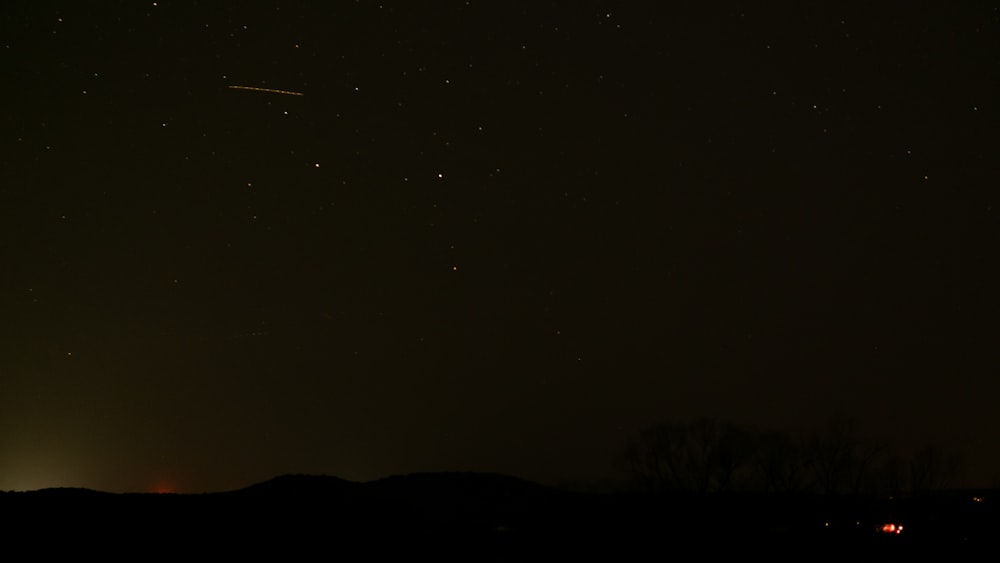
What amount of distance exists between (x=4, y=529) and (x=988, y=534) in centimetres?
2768

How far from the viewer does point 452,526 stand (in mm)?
30312

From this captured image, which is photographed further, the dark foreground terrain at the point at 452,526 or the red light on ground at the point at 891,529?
the red light on ground at the point at 891,529

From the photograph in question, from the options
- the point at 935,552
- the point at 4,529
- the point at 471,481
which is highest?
the point at 471,481

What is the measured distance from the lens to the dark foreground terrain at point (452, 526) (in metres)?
22.3

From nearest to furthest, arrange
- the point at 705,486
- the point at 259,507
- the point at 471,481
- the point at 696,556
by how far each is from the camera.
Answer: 1. the point at 696,556
2. the point at 259,507
3. the point at 471,481
4. the point at 705,486

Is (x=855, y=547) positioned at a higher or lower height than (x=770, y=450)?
lower

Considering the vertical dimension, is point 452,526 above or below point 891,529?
above

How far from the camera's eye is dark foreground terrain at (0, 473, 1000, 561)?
22.3 m

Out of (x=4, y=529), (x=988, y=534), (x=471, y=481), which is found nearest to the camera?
(x=4, y=529)

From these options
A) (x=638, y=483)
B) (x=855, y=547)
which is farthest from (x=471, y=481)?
(x=855, y=547)

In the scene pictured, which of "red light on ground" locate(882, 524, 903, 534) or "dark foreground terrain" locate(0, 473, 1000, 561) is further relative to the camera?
"red light on ground" locate(882, 524, 903, 534)

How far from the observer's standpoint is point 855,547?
24.3 metres

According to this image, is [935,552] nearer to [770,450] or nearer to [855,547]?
[855,547]

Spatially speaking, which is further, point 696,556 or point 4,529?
point 4,529
